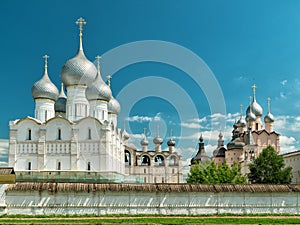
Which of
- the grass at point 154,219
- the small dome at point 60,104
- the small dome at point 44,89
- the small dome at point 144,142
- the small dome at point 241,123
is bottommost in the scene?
the grass at point 154,219

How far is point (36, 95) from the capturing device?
36.8 m

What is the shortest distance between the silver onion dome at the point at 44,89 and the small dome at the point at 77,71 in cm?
117

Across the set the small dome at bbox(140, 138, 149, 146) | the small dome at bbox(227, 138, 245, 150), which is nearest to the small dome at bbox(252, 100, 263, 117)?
the small dome at bbox(227, 138, 245, 150)

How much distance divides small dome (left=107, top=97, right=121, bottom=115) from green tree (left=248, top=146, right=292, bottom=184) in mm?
17308

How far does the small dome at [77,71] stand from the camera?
1443 inches

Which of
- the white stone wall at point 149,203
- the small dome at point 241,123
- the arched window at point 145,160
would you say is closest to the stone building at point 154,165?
the arched window at point 145,160

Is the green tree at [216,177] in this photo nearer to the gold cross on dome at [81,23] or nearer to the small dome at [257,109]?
the gold cross on dome at [81,23]

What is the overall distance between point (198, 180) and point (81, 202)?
1641 cm

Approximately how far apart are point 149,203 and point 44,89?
59.0ft

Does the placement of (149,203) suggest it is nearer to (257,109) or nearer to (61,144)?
(61,144)

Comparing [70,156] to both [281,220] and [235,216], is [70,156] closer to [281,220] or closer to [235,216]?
[235,216]

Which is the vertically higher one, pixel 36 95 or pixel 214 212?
pixel 36 95

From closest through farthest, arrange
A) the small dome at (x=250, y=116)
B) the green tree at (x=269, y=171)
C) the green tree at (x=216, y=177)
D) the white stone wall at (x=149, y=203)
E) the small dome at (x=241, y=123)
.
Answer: the white stone wall at (x=149, y=203)
the green tree at (x=216, y=177)
the green tree at (x=269, y=171)
the small dome at (x=250, y=116)
the small dome at (x=241, y=123)

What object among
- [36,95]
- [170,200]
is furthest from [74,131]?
[170,200]
